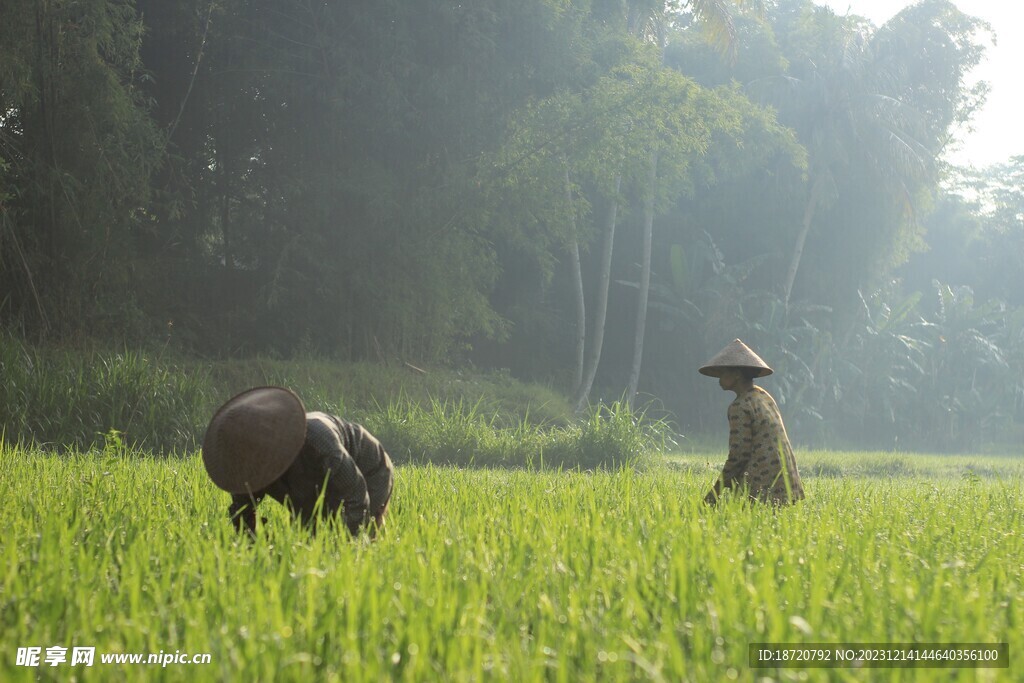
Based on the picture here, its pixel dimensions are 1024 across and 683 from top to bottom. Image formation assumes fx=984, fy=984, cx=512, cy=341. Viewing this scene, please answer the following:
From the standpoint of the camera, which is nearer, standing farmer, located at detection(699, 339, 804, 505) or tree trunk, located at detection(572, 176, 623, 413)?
standing farmer, located at detection(699, 339, 804, 505)

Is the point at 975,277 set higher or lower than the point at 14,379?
higher

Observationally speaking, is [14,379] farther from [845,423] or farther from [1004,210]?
[1004,210]

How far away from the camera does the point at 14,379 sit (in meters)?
8.42

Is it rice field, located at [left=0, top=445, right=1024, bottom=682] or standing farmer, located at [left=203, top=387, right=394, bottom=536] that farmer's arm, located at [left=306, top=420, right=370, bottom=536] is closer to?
standing farmer, located at [left=203, top=387, right=394, bottom=536]

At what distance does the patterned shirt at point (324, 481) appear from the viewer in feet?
10.6

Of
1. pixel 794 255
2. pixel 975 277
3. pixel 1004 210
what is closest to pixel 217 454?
pixel 794 255

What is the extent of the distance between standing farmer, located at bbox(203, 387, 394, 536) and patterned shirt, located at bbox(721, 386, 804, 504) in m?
2.04

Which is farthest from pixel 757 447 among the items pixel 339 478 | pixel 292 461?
pixel 292 461

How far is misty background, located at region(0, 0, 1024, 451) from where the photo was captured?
10195mm

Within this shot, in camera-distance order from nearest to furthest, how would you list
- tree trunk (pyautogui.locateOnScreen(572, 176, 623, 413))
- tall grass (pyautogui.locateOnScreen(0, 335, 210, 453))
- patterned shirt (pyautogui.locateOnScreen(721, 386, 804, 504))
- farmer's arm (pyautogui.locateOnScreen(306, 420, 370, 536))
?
farmer's arm (pyautogui.locateOnScreen(306, 420, 370, 536)), patterned shirt (pyautogui.locateOnScreen(721, 386, 804, 504)), tall grass (pyautogui.locateOnScreen(0, 335, 210, 453)), tree trunk (pyautogui.locateOnScreen(572, 176, 623, 413))

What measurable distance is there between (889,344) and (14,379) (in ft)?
62.6

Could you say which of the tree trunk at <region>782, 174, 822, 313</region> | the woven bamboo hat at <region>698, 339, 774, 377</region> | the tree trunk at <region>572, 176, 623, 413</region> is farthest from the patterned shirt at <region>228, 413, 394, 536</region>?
the tree trunk at <region>782, 174, 822, 313</region>

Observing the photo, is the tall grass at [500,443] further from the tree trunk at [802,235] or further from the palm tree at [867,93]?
the palm tree at [867,93]

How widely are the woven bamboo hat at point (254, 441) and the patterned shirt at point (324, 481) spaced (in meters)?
0.18
